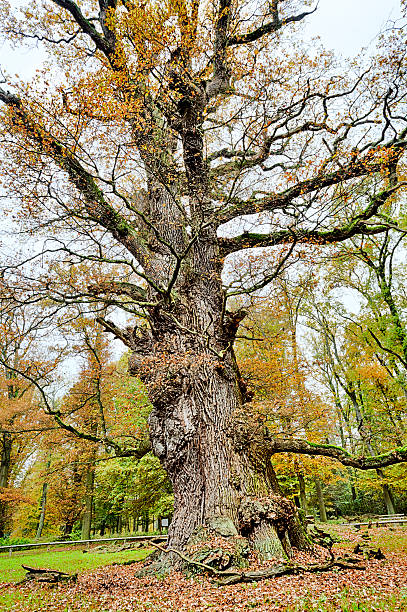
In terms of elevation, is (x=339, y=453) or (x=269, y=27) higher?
(x=269, y=27)

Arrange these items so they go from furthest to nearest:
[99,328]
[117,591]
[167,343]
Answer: [99,328], [167,343], [117,591]

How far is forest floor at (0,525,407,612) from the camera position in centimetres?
380

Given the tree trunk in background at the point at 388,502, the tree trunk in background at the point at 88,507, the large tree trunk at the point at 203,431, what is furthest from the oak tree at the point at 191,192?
the tree trunk in background at the point at 388,502

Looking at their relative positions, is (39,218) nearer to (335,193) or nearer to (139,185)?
(139,185)

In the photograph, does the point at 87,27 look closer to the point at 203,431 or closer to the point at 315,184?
the point at 315,184

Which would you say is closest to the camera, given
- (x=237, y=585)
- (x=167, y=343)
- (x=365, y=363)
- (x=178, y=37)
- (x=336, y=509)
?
(x=237, y=585)

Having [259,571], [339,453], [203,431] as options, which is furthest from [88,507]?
[259,571]

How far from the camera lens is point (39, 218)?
7.43 metres

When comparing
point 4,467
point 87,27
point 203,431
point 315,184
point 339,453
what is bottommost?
point 339,453

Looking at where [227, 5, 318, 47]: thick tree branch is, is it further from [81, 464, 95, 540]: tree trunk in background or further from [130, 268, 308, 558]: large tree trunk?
[81, 464, 95, 540]: tree trunk in background

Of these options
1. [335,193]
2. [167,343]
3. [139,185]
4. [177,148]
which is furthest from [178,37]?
[167,343]

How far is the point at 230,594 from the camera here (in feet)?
14.4

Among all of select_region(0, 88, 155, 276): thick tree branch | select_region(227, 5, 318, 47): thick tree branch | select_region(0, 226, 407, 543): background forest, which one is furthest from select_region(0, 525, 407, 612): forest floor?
select_region(227, 5, 318, 47): thick tree branch

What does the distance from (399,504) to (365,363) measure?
31.0 feet
